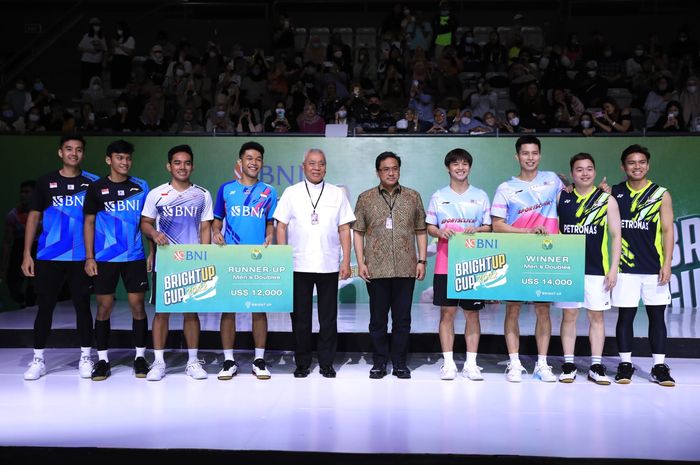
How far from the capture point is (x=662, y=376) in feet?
17.1

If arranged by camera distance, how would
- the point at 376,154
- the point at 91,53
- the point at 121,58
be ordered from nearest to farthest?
1. the point at 376,154
2. the point at 121,58
3. the point at 91,53

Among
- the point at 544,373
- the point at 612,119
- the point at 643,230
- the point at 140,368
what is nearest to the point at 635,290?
the point at 643,230

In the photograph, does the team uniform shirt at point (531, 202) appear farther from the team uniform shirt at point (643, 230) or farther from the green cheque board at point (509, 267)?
the team uniform shirt at point (643, 230)

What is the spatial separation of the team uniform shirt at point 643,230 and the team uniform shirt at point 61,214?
4078 mm

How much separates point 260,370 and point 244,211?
120 cm

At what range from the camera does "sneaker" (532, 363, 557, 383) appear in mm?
5309

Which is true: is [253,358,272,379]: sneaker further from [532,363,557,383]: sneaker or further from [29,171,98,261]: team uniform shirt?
[532,363,557,383]: sneaker

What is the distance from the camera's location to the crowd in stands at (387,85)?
10227 millimetres

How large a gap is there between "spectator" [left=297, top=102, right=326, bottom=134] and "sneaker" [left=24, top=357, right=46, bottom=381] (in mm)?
5560

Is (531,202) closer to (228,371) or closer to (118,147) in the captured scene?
(228,371)

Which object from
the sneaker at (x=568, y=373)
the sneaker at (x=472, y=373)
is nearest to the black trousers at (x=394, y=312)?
the sneaker at (x=472, y=373)

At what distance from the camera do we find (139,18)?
14398 millimetres

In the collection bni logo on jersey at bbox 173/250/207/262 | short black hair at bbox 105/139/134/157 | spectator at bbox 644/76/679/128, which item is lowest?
bni logo on jersey at bbox 173/250/207/262

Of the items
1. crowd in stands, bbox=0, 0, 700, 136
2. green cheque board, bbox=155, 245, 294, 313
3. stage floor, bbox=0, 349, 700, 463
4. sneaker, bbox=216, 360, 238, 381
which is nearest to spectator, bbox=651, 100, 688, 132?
crowd in stands, bbox=0, 0, 700, 136
